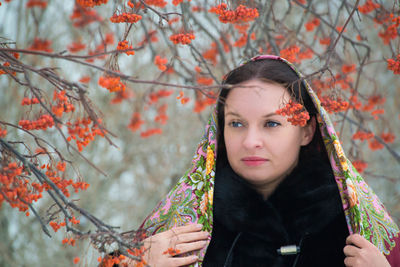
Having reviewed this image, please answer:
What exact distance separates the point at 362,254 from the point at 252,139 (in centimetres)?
60

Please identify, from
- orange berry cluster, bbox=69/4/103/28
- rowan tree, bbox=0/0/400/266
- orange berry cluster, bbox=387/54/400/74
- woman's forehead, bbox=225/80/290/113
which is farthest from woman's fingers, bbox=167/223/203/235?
orange berry cluster, bbox=69/4/103/28

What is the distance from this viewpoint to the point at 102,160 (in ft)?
18.4

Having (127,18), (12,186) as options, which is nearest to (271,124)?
(127,18)

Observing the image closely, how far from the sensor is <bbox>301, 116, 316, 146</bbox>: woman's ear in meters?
2.26

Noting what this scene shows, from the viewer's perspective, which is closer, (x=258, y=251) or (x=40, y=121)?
(x=40, y=121)

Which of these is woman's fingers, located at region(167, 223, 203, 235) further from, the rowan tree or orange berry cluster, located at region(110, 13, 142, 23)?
A: orange berry cluster, located at region(110, 13, 142, 23)

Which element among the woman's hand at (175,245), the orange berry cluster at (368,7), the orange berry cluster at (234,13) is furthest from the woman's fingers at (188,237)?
the orange berry cluster at (368,7)

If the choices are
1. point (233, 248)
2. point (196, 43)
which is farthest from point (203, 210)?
point (196, 43)

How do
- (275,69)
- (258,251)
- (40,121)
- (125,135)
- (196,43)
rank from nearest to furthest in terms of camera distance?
1. (40,121)
2. (258,251)
3. (275,69)
4. (196,43)
5. (125,135)

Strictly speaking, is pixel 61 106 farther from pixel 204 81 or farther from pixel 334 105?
pixel 204 81

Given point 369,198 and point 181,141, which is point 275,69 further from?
point 181,141

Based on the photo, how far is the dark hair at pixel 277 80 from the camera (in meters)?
2.19

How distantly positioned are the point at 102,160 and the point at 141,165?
0.83 meters

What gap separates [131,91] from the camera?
510cm
